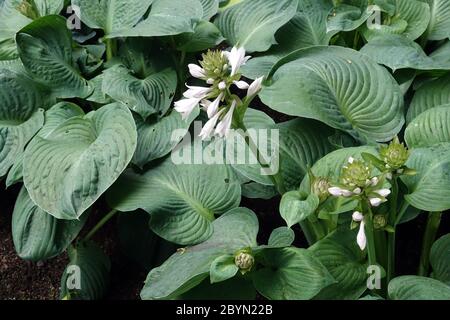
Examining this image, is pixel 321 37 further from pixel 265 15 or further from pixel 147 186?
pixel 147 186

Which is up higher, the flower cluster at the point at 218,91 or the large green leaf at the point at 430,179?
the flower cluster at the point at 218,91

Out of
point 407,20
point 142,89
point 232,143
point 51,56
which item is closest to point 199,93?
point 232,143

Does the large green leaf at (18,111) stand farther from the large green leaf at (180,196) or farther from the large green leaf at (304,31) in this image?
the large green leaf at (304,31)

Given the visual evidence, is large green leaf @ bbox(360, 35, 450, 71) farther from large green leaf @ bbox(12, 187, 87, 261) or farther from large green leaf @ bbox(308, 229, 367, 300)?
large green leaf @ bbox(12, 187, 87, 261)

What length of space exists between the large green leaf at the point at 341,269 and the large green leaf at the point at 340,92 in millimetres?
326

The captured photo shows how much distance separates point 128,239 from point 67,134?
369mm

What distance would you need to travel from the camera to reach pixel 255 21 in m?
2.12

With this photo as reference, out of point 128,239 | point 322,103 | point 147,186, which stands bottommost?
point 128,239

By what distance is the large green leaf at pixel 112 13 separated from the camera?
2.07m

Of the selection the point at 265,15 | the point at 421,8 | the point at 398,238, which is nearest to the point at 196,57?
the point at 265,15

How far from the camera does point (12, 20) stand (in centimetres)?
223

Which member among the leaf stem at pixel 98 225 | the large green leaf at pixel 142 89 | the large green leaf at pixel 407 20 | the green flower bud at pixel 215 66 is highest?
the green flower bud at pixel 215 66

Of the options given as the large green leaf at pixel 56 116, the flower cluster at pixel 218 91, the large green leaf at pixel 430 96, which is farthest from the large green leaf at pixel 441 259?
the large green leaf at pixel 56 116

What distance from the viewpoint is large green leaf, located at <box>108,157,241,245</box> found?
1676mm
